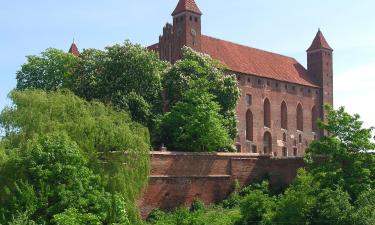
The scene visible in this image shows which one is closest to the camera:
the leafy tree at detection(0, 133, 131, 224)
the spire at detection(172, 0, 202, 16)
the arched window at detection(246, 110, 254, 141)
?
the leafy tree at detection(0, 133, 131, 224)

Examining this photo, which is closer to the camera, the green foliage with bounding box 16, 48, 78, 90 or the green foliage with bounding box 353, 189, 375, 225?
the green foliage with bounding box 353, 189, 375, 225

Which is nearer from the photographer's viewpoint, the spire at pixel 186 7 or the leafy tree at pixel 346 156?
the leafy tree at pixel 346 156

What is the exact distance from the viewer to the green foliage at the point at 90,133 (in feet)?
95.7

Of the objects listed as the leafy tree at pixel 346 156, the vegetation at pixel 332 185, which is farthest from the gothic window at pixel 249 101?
the leafy tree at pixel 346 156

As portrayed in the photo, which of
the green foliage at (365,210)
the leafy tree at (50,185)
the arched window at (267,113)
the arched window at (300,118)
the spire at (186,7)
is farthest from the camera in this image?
the arched window at (300,118)

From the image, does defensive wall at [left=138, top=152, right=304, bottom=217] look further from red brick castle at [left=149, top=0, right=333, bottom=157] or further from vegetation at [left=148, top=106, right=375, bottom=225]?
red brick castle at [left=149, top=0, right=333, bottom=157]

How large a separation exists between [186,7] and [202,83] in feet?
50.8

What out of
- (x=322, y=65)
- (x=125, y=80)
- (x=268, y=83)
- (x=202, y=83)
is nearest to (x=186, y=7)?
(x=268, y=83)

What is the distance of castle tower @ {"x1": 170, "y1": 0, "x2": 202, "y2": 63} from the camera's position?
188 feet

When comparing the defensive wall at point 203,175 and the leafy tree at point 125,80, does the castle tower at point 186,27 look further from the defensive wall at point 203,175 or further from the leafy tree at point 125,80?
the defensive wall at point 203,175

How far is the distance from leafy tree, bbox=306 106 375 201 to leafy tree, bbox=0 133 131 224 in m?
10.1

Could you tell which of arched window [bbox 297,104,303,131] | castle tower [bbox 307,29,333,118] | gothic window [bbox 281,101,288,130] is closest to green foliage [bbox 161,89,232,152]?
gothic window [bbox 281,101,288,130]

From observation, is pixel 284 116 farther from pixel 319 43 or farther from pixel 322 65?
pixel 319 43

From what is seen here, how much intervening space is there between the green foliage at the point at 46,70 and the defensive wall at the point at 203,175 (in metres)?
15.2
